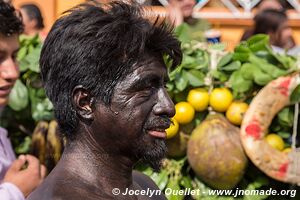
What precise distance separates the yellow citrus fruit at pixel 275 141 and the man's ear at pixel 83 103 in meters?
1.55

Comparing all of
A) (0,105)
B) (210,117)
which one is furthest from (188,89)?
(0,105)

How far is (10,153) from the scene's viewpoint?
9.16 feet

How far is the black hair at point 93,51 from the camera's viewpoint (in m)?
1.70

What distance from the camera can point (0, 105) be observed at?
3020 millimetres

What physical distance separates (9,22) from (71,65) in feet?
4.09

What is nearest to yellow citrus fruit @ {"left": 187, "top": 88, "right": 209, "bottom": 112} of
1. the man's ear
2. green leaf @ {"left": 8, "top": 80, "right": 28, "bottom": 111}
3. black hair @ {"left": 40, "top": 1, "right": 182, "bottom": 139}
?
green leaf @ {"left": 8, "top": 80, "right": 28, "bottom": 111}

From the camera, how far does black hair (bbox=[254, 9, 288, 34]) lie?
523 centimetres

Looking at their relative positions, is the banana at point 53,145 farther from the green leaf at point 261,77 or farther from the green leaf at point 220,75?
the green leaf at point 261,77

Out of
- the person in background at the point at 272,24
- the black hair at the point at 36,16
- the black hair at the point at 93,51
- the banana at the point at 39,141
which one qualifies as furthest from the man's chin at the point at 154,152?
the black hair at the point at 36,16

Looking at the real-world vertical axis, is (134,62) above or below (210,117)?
above

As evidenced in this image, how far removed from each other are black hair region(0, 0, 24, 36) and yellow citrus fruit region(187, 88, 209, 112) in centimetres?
86

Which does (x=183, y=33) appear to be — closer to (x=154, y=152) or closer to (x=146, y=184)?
(x=146, y=184)

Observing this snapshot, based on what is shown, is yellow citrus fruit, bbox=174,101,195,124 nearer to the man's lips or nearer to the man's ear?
the man's lips

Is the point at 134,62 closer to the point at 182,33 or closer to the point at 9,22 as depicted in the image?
the point at 9,22
